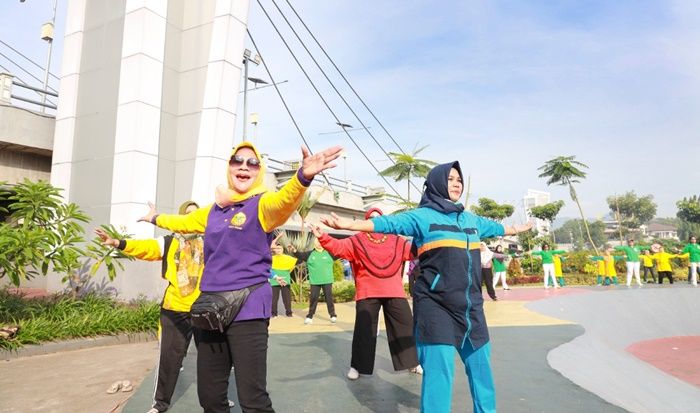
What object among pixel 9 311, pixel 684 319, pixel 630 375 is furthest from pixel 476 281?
pixel 684 319

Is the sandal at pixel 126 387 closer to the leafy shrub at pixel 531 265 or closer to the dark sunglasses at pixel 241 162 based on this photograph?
the dark sunglasses at pixel 241 162

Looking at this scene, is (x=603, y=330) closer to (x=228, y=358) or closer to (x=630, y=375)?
(x=630, y=375)

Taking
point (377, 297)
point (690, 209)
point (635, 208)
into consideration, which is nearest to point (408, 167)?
point (377, 297)

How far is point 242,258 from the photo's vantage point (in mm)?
2549

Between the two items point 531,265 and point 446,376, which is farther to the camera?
point 531,265

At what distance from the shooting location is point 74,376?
16.8 feet

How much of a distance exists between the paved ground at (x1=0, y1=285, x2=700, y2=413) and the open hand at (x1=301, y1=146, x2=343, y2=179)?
2.29 meters

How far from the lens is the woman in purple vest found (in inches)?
93.7

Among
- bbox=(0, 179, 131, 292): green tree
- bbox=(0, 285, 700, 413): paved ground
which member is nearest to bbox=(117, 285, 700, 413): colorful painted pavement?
bbox=(0, 285, 700, 413): paved ground

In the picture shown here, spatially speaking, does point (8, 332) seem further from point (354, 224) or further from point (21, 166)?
point (21, 166)

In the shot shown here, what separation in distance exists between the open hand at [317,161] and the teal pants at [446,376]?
144cm

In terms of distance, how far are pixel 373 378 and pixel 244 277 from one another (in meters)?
2.61

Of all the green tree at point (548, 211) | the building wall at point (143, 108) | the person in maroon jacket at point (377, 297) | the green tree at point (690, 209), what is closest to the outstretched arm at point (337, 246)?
the person in maroon jacket at point (377, 297)

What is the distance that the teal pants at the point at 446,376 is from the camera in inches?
108
